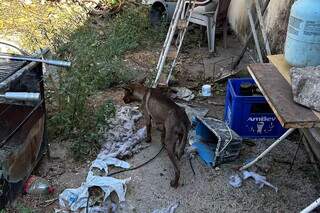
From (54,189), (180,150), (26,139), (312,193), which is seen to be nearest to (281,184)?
(312,193)

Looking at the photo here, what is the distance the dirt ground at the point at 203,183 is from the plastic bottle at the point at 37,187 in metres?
0.05

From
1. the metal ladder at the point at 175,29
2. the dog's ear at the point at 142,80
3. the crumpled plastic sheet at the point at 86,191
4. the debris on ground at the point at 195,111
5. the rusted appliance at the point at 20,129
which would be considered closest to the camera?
the rusted appliance at the point at 20,129

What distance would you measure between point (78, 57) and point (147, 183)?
1.81m

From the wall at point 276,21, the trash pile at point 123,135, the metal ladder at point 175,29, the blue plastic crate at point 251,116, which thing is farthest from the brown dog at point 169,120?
the wall at point 276,21

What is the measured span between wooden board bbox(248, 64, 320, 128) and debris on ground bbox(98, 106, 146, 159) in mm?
1520

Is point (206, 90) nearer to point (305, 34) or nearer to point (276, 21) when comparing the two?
point (276, 21)

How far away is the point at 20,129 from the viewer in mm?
3492

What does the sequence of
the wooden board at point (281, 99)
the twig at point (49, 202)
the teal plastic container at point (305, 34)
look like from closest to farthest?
the wooden board at point (281, 99)
the teal plastic container at point (305, 34)
the twig at point (49, 202)

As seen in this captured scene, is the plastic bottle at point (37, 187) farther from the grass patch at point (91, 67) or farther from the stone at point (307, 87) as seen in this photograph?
the stone at point (307, 87)

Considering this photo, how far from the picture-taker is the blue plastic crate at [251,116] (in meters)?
3.99

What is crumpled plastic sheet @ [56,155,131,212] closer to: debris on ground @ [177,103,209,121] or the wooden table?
debris on ground @ [177,103,209,121]

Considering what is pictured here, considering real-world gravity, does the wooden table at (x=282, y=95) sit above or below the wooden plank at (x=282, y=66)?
below

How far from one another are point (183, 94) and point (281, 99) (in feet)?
8.38

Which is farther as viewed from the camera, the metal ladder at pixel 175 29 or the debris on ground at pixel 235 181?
the metal ladder at pixel 175 29
